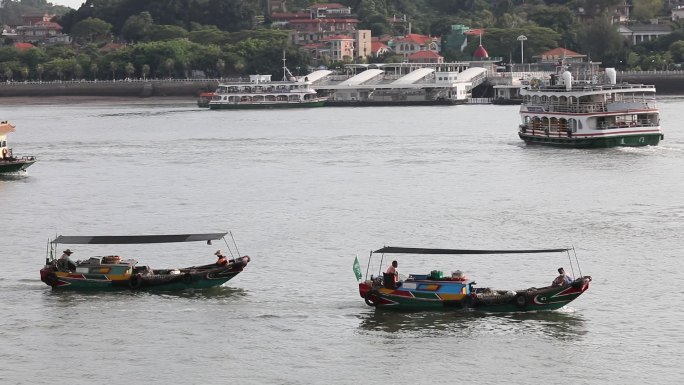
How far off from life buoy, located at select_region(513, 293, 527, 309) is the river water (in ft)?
0.78

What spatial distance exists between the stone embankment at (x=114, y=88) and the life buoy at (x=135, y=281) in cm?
9513

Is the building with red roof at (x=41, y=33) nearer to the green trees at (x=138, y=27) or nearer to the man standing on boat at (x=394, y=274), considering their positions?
the green trees at (x=138, y=27)

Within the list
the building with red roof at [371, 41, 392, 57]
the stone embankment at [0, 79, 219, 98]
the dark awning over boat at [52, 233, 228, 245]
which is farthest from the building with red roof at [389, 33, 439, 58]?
the dark awning over boat at [52, 233, 228, 245]

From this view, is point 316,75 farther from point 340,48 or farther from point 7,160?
point 7,160

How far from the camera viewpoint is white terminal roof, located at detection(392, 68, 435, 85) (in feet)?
367

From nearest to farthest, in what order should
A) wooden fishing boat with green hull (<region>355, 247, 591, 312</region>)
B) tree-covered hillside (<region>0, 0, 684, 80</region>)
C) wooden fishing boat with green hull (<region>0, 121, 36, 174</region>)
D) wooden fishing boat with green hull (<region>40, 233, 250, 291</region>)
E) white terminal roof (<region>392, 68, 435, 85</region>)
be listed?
wooden fishing boat with green hull (<region>355, 247, 591, 312</region>) < wooden fishing boat with green hull (<region>40, 233, 250, 291</region>) < wooden fishing boat with green hull (<region>0, 121, 36, 174</region>) < white terminal roof (<region>392, 68, 435, 85</region>) < tree-covered hillside (<region>0, 0, 684, 80</region>)

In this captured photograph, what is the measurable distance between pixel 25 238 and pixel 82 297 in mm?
7948

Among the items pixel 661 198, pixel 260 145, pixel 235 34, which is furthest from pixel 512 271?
pixel 235 34

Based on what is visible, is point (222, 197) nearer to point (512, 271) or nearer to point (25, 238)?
point (25, 238)

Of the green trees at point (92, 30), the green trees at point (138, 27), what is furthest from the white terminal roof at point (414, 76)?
the green trees at point (92, 30)

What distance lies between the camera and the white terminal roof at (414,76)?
112 meters

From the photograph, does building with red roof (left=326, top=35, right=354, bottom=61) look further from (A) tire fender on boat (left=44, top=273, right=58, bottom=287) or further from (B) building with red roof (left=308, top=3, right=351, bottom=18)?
(A) tire fender on boat (left=44, top=273, right=58, bottom=287)

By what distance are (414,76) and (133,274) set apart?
8502 centimetres

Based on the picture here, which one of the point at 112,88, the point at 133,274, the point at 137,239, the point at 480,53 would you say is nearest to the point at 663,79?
the point at 480,53
